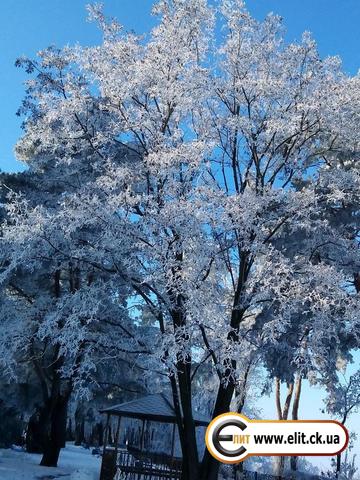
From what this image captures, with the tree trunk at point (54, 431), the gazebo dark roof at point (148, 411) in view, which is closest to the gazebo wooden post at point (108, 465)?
the gazebo dark roof at point (148, 411)

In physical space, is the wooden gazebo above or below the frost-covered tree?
below

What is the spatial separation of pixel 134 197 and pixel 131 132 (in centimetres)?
292

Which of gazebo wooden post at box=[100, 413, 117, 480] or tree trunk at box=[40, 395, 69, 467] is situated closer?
gazebo wooden post at box=[100, 413, 117, 480]

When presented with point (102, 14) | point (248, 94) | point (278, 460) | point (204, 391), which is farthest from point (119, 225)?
point (204, 391)

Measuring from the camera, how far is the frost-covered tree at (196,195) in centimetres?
1243

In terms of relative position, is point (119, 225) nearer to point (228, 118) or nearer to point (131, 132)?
point (131, 132)

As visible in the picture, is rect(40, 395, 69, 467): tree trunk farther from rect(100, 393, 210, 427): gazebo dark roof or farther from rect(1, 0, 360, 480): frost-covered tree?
rect(1, 0, 360, 480): frost-covered tree
